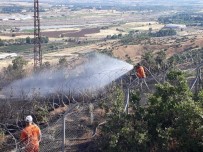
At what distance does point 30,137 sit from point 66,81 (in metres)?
13.9

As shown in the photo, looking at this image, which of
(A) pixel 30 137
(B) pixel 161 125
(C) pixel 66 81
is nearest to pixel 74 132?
(B) pixel 161 125

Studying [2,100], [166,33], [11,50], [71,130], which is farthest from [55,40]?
[71,130]

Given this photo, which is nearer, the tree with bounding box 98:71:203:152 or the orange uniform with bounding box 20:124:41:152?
the orange uniform with bounding box 20:124:41:152

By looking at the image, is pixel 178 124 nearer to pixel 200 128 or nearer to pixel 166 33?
pixel 200 128

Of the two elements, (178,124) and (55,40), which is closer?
(178,124)

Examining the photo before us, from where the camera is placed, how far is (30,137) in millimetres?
8727

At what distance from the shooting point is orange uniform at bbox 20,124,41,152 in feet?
28.6

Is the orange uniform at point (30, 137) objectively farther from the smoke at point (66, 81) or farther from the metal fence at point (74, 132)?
the smoke at point (66, 81)

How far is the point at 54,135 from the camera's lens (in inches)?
495

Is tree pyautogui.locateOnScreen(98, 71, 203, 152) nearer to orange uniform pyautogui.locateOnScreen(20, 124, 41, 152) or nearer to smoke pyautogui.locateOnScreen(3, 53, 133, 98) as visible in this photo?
orange uniform pyautogui.locateOnScreen(20, 124, 41, 152)

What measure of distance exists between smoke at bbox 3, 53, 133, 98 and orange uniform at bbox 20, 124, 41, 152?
9.17 metres

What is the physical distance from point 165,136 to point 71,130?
17.4 feet

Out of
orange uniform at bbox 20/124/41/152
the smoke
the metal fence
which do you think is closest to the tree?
the metal fence

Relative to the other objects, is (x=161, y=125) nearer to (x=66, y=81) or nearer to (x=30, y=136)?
(x=30, y=136)
